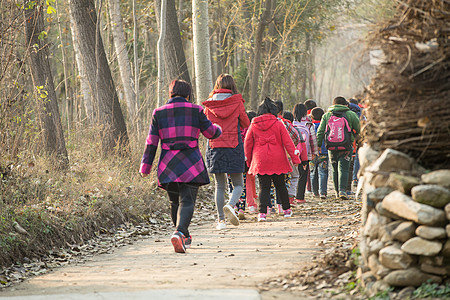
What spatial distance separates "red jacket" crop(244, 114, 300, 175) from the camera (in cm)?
1017

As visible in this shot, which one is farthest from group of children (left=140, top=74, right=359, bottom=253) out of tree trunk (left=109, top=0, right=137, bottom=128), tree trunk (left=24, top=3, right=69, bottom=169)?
tree trunk (left=109, top=0, right=137, bottom=128)

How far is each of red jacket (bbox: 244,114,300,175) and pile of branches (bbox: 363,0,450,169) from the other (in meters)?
→ 4.61

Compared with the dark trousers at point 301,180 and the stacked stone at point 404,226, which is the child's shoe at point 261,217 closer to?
the dark trousers at point 301,180

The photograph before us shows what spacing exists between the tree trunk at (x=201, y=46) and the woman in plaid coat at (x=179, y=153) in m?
5.28

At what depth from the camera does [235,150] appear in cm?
940

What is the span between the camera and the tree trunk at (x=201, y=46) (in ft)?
42.3

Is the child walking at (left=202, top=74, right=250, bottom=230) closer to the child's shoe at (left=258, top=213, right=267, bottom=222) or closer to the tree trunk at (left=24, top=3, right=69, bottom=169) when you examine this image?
the child's shoe at (left=258, top=213, right=267, bottom=222)

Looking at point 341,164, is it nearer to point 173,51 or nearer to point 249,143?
point 249,143

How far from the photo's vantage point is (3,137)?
9305 mm

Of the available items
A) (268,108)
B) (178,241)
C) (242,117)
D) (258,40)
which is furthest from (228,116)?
(258,40)

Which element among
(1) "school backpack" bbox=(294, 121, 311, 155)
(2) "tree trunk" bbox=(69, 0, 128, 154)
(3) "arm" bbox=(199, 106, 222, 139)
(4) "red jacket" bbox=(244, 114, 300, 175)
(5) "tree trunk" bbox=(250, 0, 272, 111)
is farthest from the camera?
(5) "tree trunk" bbox=(250, 0, 272, 111)

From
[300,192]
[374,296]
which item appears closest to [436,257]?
[374,296]

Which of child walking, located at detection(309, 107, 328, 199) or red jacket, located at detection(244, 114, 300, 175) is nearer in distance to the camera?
red jacket, located at detection(244, 114, 300, 175)

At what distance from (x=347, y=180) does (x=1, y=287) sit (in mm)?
8393
